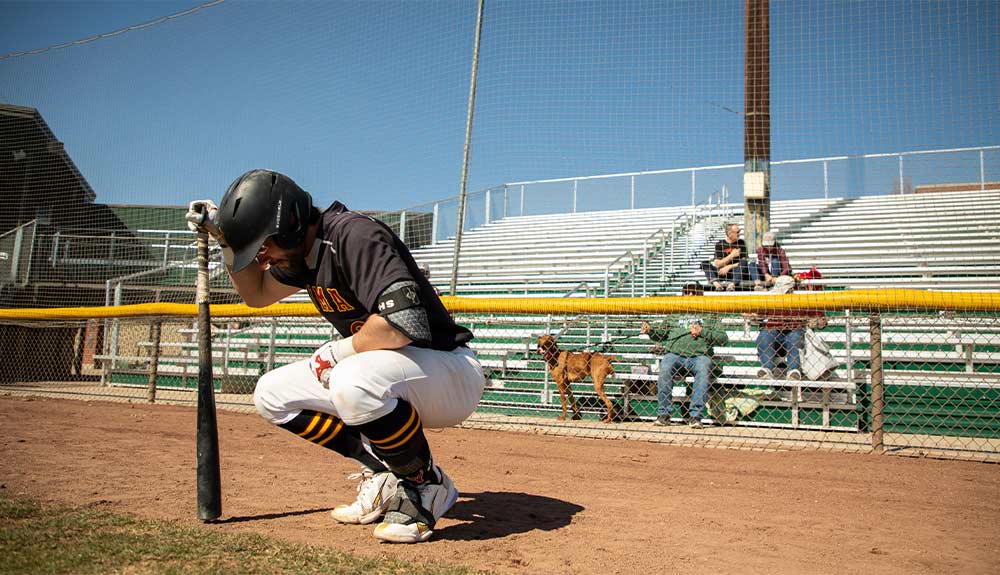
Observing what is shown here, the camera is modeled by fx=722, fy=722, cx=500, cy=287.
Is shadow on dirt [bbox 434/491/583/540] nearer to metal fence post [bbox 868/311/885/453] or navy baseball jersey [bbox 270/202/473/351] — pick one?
navy baseball jersey [bbox 270/202/473/351]

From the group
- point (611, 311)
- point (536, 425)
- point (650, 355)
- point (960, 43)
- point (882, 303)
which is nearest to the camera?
point (882, 303)

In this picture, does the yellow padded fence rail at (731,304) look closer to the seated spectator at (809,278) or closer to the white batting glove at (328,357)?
the seated spectator at (809,278)

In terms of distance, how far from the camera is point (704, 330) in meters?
7.43

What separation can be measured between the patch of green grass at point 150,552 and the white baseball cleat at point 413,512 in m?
0.26

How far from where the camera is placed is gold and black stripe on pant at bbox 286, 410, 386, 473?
3125mm

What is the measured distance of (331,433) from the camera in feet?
10.4

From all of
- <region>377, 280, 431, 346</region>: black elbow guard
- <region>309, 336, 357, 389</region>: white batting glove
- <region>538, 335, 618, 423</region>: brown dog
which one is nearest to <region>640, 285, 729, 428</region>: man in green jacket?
<region>538, 335, 618, 423</region>: brown dog

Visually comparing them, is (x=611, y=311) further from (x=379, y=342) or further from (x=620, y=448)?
(x=379, y=342)

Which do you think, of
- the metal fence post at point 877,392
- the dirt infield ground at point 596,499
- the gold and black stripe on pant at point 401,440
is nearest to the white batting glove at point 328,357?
the gold and black stripe on pant at point 401,440

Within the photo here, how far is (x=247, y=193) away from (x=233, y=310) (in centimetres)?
593

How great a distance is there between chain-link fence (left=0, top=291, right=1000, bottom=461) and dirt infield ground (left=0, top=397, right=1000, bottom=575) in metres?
1.15

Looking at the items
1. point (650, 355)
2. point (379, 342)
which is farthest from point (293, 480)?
point (650, 355)

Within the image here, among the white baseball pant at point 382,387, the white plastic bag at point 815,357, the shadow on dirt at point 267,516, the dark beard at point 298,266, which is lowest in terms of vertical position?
the shadow on dirt at point 267,516

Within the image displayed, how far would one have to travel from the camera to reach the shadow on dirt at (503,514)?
3010mm
